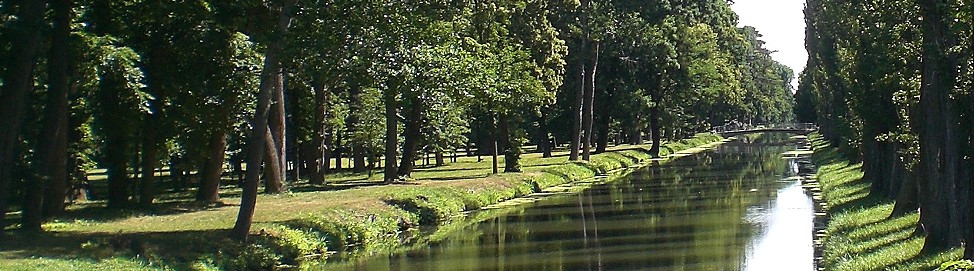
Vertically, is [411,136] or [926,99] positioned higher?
[411,136]

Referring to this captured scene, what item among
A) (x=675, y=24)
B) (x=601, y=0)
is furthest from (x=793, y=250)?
(x=675, y=24)

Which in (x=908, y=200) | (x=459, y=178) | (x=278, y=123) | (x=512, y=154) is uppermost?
(x=278, y=123)

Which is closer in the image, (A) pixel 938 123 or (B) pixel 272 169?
(A) pixel 938 123

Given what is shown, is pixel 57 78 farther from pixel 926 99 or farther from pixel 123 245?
pixel 926 99

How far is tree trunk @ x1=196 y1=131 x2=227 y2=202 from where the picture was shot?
103 feet

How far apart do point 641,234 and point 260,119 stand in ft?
35.1

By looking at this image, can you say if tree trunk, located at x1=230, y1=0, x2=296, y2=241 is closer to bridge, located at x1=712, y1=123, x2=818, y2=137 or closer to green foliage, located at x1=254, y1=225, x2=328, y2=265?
green foliage, located at x1=254, y1=225, x2=328, y2=265

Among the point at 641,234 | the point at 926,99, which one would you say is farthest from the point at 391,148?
the point at 926,99

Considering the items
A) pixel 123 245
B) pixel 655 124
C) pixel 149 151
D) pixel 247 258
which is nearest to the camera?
pixel 123 245

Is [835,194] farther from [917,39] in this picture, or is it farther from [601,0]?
[601,0]

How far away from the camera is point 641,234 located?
29281 mm

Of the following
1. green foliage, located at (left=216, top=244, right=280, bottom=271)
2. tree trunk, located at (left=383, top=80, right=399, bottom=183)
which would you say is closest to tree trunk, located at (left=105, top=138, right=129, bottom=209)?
green foliage, located at (left=216, top=244, right=280, bottom=271)

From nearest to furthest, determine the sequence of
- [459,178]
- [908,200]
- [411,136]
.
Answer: [908,200] → [459,178] → [411,136]

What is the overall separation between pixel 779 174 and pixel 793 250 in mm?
32259
